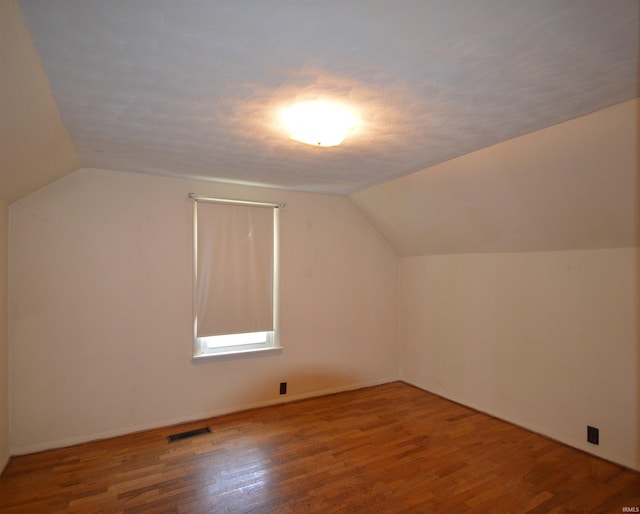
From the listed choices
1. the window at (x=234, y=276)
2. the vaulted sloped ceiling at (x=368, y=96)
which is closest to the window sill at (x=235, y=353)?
the window at (x=234, y=276)

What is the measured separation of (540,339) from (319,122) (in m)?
2.73

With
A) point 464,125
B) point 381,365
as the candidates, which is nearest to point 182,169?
point 464,125

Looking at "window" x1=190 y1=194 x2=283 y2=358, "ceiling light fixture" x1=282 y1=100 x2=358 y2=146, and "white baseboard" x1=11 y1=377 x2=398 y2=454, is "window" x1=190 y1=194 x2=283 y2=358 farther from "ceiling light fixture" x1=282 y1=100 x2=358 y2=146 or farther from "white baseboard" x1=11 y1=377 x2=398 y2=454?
"ceiling light fixture" x1=282 y1=100 x2=358 y2=146

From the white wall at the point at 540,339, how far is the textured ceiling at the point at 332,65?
56.8 inches

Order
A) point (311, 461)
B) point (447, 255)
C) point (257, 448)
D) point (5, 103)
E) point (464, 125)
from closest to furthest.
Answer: point (5, 103) < point (464, 125) < point (311, 461) < point (257, 448) < point (447, 255)

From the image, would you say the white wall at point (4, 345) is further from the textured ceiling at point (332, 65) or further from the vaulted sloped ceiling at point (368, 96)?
the textured ceiling at point (332, 65)

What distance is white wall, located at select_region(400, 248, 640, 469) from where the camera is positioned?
2.74m

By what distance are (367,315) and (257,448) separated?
Result: 2136 millimetres

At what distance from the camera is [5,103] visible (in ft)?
5.19

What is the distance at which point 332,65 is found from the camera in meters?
1.58

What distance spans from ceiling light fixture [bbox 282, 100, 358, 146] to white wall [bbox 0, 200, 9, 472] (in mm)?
2254

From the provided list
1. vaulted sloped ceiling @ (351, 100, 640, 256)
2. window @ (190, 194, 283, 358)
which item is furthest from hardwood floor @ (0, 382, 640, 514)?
vaulted sloped ceiling @ (351, 100, 640, 256)

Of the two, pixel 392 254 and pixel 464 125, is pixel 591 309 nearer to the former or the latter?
pixel 464 125

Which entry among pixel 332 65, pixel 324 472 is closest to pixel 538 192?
pixel 332 65
